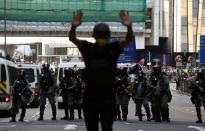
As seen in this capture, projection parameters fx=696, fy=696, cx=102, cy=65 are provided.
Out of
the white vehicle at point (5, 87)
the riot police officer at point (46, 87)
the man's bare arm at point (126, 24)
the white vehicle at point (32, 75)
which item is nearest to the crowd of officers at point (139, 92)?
the riot police officer at point (46, 87)

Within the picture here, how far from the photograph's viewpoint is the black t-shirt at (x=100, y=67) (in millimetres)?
7910

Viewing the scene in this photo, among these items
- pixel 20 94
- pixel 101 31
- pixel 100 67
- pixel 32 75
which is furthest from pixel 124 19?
pixel 32 75

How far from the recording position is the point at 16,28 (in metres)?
90.5

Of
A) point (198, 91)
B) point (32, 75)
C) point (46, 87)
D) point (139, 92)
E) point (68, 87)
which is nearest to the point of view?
point (198, 91)

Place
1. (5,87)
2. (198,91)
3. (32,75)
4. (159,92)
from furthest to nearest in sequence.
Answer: (32,75)
(5,87)
(159,92)
(198,91)

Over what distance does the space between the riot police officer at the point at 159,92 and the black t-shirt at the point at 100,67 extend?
12580 millimetres

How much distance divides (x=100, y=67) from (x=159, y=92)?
41.8 ft

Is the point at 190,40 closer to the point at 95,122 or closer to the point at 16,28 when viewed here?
the point at 16,28

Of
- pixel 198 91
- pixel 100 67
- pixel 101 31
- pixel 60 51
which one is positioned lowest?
pixel 198 91

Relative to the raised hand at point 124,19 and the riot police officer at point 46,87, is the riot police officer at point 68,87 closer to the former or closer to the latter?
the riot police officer at point 46,87

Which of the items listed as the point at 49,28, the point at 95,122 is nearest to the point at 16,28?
the point at 49,28

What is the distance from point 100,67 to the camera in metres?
7.95

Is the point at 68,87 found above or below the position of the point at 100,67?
below

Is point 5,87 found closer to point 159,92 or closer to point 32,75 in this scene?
point 159,92
